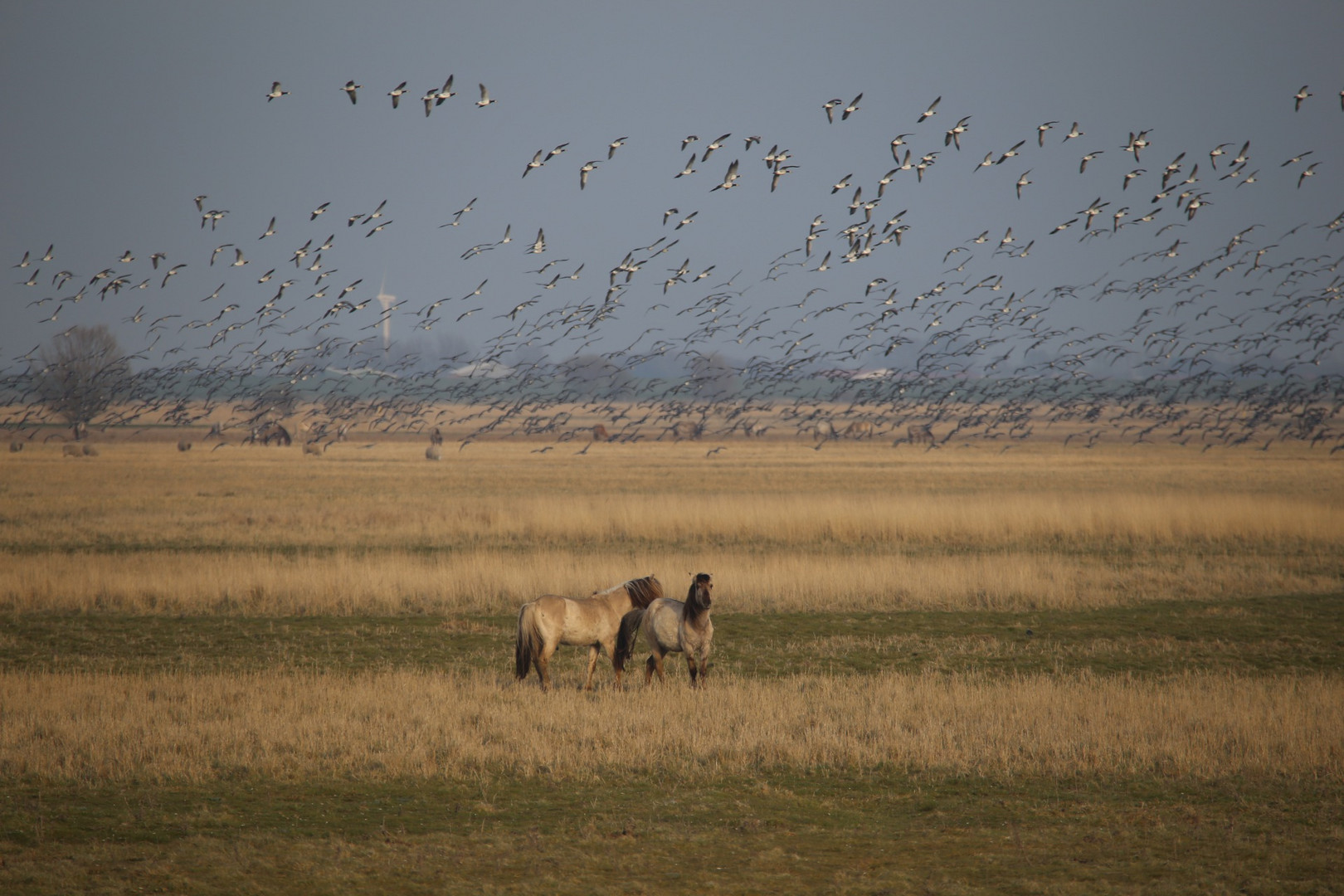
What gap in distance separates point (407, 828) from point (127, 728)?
393 centimetres

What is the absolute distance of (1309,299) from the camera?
54.1m

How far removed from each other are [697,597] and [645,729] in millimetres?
1756

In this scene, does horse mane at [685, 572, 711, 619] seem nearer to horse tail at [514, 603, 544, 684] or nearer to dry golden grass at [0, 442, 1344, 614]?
horse tail at [514, 603, 544, 684]

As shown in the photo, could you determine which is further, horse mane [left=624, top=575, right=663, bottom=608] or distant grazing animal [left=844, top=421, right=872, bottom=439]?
distant grazing animal [left=844, top=421, right=872, bottom=439]

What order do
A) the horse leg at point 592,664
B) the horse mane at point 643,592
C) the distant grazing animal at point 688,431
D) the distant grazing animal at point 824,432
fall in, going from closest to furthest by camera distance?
1. the horse leg at point 592,664
2. the horse mane at point 643,592
3. the distant grazing animal at point 688,431
4. the distant grazing animal at point 824,432

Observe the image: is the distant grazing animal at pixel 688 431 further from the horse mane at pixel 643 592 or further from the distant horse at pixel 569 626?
the distant horse at pixel 569 626

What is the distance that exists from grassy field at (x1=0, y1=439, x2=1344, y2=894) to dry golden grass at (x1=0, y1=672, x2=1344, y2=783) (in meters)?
0.05

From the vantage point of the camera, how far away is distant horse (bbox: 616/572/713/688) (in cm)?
1213

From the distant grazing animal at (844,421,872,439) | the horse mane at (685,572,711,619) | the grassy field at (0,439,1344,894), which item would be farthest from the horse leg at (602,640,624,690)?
the distant grazing animal at (844,421,872,439)

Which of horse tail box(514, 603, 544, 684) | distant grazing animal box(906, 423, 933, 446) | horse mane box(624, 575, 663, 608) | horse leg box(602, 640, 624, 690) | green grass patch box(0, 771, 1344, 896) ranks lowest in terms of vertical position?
green grass patch box(0, 771, 1344, 896)

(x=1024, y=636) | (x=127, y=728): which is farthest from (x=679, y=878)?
(x=1024, y=636)

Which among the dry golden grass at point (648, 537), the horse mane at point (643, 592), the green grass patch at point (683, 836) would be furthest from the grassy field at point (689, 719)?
the horse mane at point (643, 592)

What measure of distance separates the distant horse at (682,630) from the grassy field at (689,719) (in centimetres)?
42

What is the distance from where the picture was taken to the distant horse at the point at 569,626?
1238 centimetres
